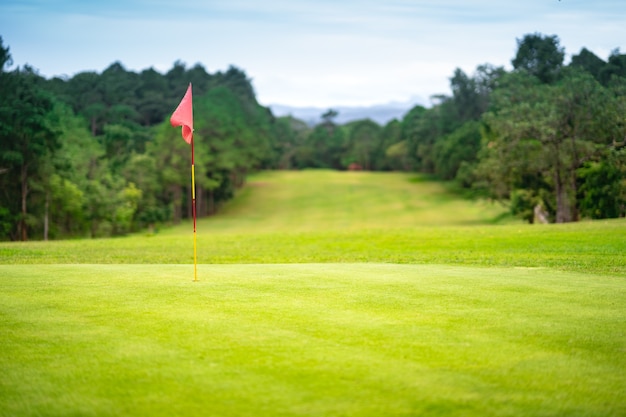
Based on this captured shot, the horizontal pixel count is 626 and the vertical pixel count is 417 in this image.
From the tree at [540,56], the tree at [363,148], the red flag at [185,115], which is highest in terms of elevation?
the tree at [540,56]

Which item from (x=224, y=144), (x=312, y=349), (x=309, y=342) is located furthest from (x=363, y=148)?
(x=312, y=349)

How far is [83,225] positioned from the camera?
56.9 meters

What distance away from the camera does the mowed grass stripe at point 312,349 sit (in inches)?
232

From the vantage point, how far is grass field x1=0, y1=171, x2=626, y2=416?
233 inches

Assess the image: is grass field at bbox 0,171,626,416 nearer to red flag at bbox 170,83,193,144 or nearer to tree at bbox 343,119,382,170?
red flag at bbox 170,83,193,144

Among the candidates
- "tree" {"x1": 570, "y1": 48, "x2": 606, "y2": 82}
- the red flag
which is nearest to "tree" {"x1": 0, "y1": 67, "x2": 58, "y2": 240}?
"tree" {"x1": 570, "y1": 48, "x2": 606, "y2": 82}

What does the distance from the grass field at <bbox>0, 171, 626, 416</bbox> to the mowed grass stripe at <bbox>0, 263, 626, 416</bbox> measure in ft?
0.08

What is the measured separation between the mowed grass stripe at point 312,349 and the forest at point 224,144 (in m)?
32.8

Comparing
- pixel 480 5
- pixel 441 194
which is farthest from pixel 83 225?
pixel 441 194

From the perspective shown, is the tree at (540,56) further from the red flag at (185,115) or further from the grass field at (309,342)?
the red flag at (185,115)

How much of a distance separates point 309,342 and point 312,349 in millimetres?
272

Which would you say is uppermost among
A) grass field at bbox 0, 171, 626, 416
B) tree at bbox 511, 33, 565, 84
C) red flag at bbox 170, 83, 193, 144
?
tree at bbox 511, 33, 565, 84

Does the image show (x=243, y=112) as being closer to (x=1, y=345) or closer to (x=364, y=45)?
(x=364, y=45)

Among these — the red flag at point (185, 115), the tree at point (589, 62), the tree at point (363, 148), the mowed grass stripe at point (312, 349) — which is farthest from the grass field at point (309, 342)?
the tree at point (363, 148)
